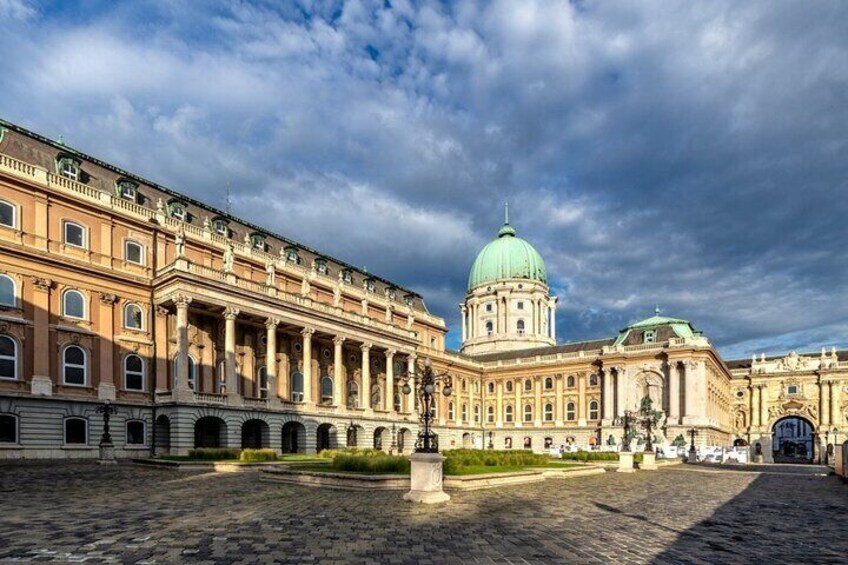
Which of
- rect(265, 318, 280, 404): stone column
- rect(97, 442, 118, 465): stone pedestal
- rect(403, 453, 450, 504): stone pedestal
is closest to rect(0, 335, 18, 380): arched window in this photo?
rect(97, 442, 118, 465): stone pedestal

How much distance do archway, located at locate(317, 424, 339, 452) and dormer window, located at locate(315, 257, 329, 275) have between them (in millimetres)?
17372

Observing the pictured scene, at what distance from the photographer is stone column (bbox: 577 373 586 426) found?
8050 cm

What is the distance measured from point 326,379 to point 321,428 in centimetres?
550

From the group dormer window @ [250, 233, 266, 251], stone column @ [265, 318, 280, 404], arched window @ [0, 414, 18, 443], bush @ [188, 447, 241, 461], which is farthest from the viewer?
dormer window @ [250, 233, 266, 251]

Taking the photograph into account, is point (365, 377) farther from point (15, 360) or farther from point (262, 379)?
point (15, 360)

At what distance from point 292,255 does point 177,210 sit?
543 inches

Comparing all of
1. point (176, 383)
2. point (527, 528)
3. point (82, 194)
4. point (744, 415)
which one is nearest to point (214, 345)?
point (176, 383)

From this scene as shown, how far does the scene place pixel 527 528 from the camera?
14.0 metres

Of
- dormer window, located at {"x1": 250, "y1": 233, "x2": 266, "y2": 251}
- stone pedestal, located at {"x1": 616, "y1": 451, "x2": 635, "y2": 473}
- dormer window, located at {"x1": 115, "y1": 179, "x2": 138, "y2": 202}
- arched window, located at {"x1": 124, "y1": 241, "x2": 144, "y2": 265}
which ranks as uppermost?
dormer window, located at {"x1": 115, "y1": 179, "x2": 138, "y2": 202}

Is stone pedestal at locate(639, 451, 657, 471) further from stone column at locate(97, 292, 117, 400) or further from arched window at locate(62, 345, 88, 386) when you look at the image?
arched window at locate(62, 345, 88, 386)

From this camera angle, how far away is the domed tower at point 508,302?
10469 centimetres

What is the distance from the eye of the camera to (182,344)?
135ft

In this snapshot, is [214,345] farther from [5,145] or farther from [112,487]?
[112,487]

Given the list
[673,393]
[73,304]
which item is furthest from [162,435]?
[673,393]
